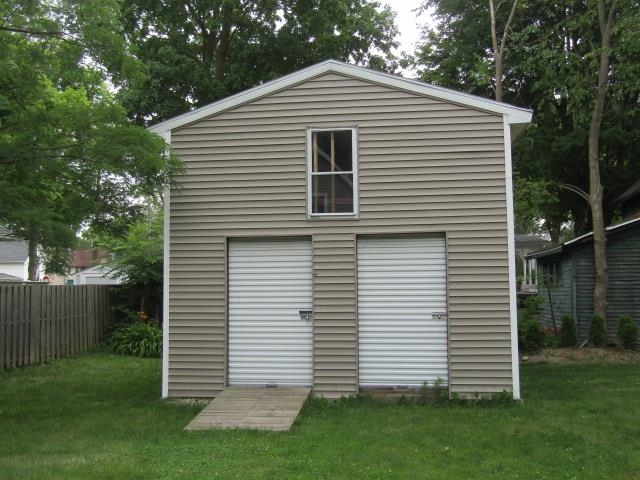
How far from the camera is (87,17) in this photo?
24.3 ft

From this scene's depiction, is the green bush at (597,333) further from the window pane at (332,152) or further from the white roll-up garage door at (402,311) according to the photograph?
the window pane at (332,152)

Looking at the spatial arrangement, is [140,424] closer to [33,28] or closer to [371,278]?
[371,278]

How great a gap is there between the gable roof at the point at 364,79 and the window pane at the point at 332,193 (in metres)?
1.43

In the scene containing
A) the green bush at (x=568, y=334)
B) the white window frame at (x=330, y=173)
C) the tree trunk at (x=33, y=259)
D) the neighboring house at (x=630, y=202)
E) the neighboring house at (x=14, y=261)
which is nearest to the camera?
the tree trunk at (x=33, y=259)

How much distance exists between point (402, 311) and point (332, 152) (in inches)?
97.3

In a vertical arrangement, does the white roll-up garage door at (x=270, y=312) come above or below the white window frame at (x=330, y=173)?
below

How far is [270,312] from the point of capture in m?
8.90

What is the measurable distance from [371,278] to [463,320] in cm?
140

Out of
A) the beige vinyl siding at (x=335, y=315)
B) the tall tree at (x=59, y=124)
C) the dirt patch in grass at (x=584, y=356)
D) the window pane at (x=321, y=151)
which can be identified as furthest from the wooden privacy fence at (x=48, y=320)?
the dirt patch in grass at (x=584, y=356)

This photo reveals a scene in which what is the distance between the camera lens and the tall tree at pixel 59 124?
737 cm

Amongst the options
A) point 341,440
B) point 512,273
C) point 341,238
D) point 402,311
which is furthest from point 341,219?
point 341,440

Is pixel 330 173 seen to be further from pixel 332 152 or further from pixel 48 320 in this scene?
pixel 48 320

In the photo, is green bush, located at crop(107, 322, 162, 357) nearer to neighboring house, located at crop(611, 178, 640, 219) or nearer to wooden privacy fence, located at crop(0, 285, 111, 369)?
wooden privacy fence, located at crop(0, 285, 111, 369)

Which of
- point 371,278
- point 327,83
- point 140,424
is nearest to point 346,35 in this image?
point 327,83
